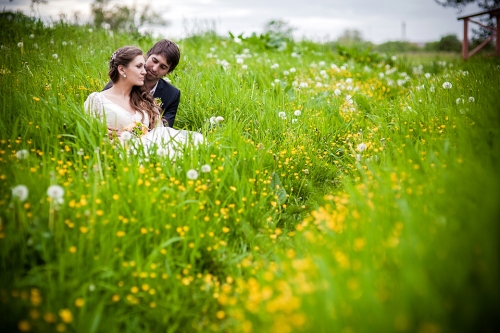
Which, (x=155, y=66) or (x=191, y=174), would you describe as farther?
(x=155, y=66)

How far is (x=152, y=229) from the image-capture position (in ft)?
7.68

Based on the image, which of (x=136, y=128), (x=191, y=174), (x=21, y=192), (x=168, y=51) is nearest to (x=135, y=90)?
(x=168, y=51)

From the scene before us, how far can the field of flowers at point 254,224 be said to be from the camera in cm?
158

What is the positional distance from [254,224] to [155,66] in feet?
8.78

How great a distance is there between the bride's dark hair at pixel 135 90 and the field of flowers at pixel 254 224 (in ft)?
1.56

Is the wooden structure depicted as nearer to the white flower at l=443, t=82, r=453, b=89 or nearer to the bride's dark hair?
the white flower at l=443, t=82, r=453, b=89

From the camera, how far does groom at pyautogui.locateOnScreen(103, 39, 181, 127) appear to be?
4522 mm

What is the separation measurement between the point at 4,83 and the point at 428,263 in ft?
14.7

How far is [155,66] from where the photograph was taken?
14.9 feet

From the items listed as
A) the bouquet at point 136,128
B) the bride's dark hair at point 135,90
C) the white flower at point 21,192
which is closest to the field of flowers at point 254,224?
the white flower at point 21,192

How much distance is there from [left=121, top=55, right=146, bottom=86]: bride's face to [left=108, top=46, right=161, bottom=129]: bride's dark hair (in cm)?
4

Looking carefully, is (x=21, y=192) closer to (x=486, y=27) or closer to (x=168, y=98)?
(x=168, y=98)

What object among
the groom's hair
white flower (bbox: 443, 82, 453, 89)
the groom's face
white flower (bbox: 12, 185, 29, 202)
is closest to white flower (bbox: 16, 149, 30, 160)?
white flower (bbox: 12, 185, 29, 202)

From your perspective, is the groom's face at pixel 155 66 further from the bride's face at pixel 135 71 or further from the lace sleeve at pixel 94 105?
the lace sleeve at pixel 94 105
